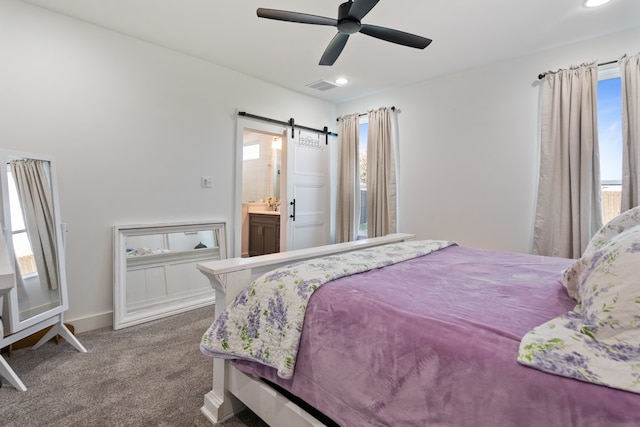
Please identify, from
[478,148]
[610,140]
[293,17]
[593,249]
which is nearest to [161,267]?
[293,17]

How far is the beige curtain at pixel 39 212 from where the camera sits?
2121 millimetres

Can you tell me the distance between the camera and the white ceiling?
2330 mm

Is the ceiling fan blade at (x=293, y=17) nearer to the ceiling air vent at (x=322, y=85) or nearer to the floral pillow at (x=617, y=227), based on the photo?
the floral pillow at (x=617, y=227)

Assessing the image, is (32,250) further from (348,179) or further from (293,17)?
(348,179)

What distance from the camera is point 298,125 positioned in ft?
13.9

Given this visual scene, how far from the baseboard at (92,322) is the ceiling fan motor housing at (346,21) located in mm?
2920

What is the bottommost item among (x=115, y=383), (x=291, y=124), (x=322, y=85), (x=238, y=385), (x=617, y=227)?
(x=115, y=383)

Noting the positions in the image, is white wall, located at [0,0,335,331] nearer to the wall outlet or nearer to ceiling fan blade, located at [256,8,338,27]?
the wall outlet

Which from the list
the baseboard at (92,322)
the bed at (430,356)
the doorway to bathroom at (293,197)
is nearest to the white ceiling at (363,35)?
the doorway to bathroom at (293,197)

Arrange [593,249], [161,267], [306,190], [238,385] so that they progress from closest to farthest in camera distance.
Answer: [593,249], [238,385], [161,267], [306,190]

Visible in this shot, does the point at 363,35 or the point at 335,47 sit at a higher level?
the point at 363,35

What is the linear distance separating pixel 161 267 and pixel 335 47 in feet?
8.34

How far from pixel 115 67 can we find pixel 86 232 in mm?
1441

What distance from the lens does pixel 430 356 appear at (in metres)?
0.92
